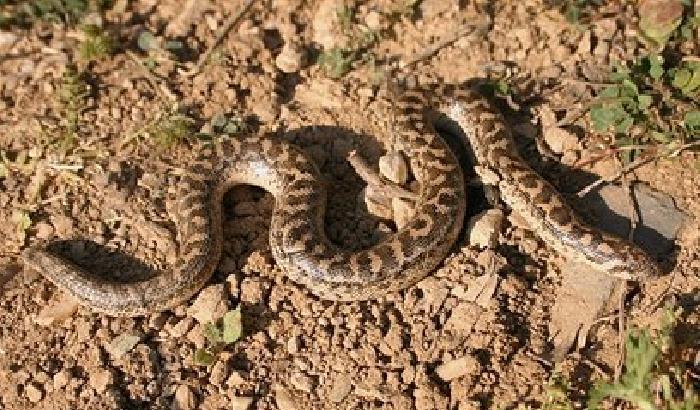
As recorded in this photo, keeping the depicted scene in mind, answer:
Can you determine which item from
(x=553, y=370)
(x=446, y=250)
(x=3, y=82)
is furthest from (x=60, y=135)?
(x=553, y=370)

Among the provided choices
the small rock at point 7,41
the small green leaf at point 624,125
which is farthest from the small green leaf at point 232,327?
the small rock at point 7,41

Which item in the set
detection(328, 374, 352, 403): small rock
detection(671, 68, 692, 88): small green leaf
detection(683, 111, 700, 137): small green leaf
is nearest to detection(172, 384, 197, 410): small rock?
detection(328, 374, 352, 403): small rock

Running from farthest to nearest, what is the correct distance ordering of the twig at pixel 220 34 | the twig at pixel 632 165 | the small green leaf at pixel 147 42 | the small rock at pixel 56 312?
the small green leaf at pixel 147 42 → the twig at pixel 220 34 → the twig at pixel 632 165 → the small rock at pixel 56 312

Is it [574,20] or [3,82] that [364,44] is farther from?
[3,82]

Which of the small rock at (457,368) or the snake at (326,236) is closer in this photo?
the small rock at (457,368)

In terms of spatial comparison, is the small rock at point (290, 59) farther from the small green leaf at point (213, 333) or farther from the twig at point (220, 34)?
the small green leaf at point (213, 333)

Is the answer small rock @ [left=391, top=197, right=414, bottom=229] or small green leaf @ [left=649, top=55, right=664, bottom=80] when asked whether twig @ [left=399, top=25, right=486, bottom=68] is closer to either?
small green leaf @ [left=649, top=55, right=664, bottom=80]
